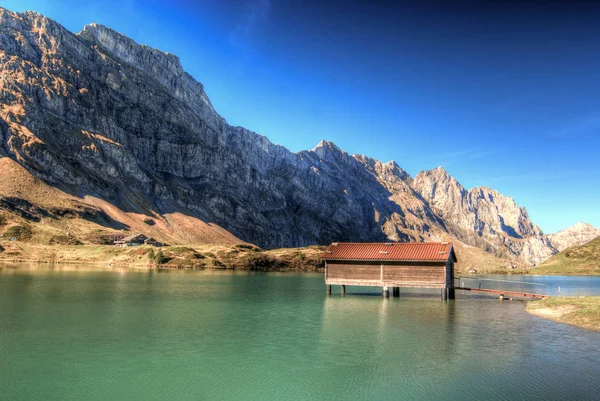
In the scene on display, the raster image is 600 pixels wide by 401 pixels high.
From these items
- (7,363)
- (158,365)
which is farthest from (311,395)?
(7,363)

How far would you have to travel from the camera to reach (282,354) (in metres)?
24.4

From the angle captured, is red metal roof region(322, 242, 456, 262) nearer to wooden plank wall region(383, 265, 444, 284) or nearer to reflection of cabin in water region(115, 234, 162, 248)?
wooden plank wall region(383, 265, 444, 284)

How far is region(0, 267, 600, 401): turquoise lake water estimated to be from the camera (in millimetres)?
17906

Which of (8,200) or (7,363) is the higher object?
(8,200)

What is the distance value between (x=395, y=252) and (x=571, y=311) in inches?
822

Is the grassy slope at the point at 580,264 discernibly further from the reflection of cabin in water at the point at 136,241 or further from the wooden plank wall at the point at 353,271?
the reflection of cabin in water at the point at 136,241

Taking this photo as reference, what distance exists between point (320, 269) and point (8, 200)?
407 feet

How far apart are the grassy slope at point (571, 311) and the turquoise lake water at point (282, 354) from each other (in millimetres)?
1791

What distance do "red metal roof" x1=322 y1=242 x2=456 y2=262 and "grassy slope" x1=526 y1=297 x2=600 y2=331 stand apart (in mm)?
11533

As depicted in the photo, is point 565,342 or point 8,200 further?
point 8,200

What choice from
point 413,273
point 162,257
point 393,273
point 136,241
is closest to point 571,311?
point 413,273

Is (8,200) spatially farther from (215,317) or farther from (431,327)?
(431,327)

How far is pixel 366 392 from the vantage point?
1775 cm

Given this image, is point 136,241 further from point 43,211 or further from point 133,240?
point 43,211
